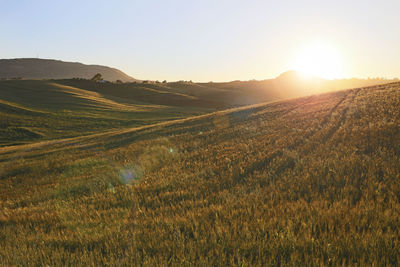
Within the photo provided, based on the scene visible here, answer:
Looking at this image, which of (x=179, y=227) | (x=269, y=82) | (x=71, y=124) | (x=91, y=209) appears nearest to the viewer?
(x=179, y=227)

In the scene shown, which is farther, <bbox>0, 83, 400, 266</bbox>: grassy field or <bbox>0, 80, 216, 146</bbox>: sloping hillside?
<bbox>0, 80, 216, 146</bbox>: sloping hillside

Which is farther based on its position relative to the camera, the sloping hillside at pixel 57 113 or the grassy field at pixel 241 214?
the sloping hillside at pixel 57 113

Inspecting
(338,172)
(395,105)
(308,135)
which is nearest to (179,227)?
(338,172)

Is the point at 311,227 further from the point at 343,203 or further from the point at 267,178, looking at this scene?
the point at 267,178

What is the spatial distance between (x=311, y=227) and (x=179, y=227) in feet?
5.21

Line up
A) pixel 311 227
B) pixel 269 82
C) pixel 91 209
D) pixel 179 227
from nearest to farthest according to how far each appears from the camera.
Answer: pixel 311 227, pixel 179 227, pixel 91 209, pixel 269 82

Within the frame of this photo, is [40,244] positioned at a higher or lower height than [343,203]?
lower

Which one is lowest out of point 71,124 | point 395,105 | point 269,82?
point 71,124

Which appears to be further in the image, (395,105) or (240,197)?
(395,105)

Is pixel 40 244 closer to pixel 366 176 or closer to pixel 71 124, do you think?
pixel 366 176

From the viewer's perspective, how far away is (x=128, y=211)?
409 cm

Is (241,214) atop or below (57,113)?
below

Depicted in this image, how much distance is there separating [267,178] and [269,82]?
360 ft

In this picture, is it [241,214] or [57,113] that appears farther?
[57,113]
